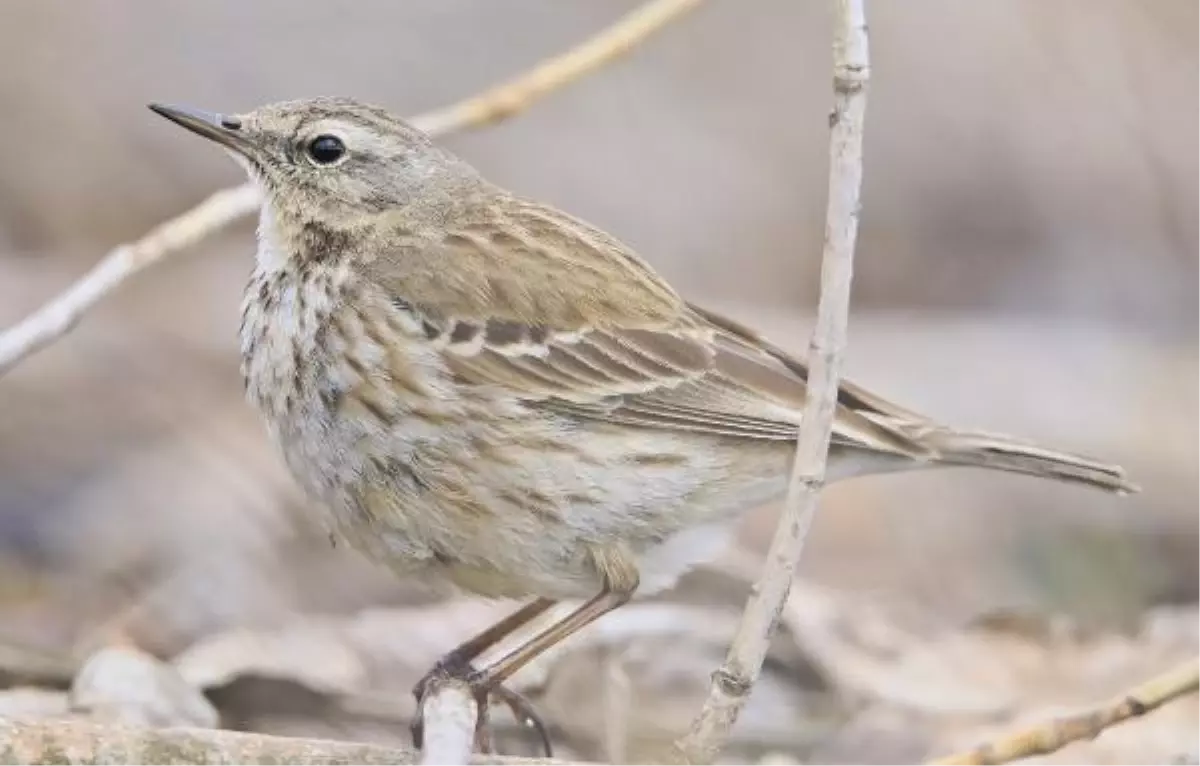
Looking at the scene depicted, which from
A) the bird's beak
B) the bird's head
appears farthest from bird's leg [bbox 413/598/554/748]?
the bird's beak

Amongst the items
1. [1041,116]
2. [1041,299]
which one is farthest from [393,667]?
[1041,116]

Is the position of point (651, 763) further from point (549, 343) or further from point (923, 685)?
point (923, 685)

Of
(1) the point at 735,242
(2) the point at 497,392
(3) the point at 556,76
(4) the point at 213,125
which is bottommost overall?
(2) the point at 497,392

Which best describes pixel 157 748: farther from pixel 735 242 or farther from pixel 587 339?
pixel 735 242

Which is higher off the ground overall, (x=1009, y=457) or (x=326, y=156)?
Answer: (x=326, y=156)

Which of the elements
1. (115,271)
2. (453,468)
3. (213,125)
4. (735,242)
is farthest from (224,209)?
(735,242)

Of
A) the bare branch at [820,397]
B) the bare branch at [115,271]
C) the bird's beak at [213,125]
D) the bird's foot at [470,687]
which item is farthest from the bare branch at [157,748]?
the bird's beak at [213,125]

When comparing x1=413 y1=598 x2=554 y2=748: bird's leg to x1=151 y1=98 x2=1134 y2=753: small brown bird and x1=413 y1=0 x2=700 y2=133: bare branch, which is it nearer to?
x1=151 y1=98 x2=1134 y2=753: small brown bird

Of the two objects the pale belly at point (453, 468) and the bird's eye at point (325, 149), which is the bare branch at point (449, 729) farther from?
the bird's eye at point (325, 149)

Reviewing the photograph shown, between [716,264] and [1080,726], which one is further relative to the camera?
[716,264]
